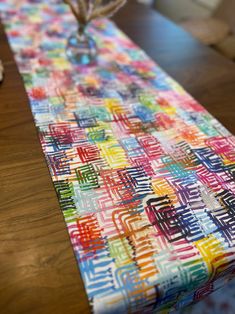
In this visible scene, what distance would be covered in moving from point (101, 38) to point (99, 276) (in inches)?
39.2

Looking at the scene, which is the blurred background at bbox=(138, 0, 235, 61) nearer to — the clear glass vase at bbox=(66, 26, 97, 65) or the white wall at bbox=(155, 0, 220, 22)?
the white wall at bbox=(155, 0, 220, 22)

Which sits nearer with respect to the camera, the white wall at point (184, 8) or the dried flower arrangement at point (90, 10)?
the dried flower arrangement at point (90, 10)

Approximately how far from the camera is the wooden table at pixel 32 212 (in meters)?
0.42

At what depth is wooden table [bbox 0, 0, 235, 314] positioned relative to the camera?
0.42 m

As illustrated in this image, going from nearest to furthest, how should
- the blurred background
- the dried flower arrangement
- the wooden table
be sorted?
the wooden table < the dried flower arrangement < the blurred background

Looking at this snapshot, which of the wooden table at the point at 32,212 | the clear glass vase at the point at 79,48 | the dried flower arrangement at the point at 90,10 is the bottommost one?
the wooden table at the point at 32,212

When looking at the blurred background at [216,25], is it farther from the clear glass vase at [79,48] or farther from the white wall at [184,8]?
the clear glass vase at [79,48]

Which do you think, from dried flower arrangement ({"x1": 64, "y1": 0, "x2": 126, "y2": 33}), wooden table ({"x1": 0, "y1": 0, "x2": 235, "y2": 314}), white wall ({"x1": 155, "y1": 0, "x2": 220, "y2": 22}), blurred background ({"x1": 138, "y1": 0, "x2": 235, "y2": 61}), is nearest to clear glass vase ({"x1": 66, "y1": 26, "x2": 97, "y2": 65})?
dried flower arrangement ({"x1": 64, "y1": 0, "x2": 126, "y2": 33})

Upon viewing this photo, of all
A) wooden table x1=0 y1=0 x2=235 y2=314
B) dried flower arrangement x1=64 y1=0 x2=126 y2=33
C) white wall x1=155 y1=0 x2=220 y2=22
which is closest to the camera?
wooden table x1=0 y1=0 x2=235 y2=314

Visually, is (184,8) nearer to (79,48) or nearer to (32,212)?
(79,48)

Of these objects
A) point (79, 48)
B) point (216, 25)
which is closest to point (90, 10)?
point (79, 48)

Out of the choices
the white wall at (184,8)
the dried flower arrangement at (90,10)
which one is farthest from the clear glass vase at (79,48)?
the white wall at (184,8)

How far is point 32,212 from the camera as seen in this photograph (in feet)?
1.71

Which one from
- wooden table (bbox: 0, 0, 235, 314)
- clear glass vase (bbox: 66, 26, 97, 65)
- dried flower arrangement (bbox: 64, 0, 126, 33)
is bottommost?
wooden table (bbox: 0, 0, 235, 314)
